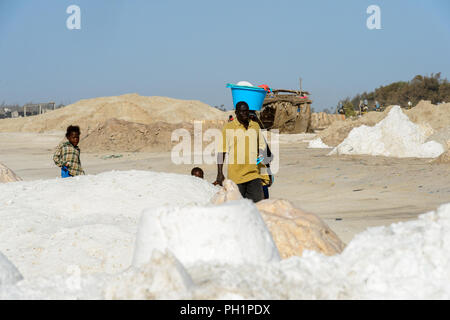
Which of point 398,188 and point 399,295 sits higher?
point 399,295

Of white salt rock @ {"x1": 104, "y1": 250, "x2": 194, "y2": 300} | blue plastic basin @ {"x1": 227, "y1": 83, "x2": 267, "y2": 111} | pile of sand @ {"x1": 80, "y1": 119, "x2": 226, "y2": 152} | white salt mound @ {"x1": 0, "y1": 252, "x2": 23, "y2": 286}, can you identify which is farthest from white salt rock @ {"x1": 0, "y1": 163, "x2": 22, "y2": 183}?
pile of sand @ {"x1": 80, "y1": 119, "x2": 226, "y2": 152}

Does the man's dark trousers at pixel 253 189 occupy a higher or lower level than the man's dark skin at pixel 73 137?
lower

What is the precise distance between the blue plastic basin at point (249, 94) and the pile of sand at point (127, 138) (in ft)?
39.9

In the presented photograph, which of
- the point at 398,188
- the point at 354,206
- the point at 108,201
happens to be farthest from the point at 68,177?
the point at 398,188

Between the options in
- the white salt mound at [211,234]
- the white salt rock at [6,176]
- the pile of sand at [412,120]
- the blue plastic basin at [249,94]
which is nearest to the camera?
the white salt mound at [211,234]

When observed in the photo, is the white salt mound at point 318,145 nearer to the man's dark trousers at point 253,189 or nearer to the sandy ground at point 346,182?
the sandy ground at point 346,182

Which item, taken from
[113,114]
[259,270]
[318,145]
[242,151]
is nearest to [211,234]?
[259,270]

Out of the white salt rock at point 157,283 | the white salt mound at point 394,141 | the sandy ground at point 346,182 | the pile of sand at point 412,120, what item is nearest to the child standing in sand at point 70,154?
the sandy ground at point 346,182

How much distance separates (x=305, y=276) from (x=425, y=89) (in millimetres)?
43485

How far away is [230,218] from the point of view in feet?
8.45

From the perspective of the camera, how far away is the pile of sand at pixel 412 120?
58.1 ft

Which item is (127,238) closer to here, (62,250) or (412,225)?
(62,250)

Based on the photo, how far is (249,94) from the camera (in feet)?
18.7

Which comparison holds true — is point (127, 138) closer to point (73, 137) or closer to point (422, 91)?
point (73, 137)
